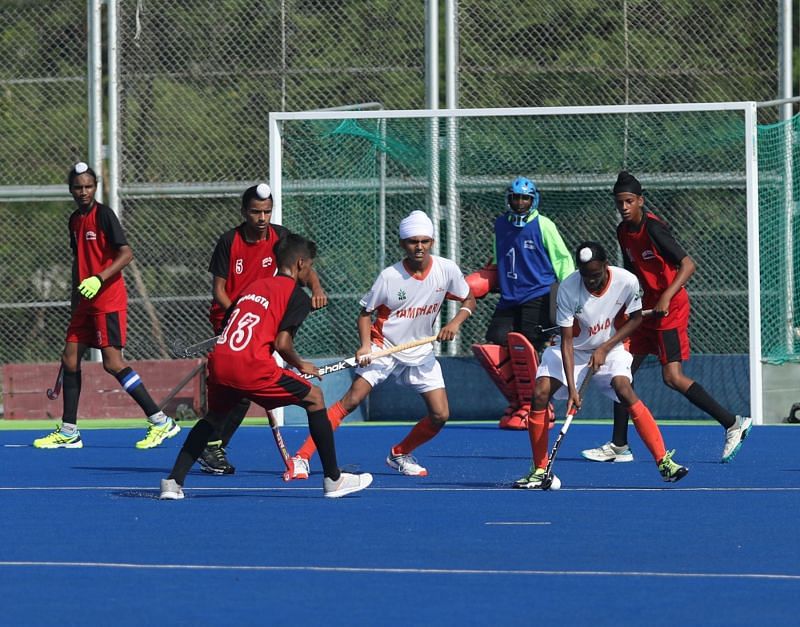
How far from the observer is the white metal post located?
1384 cm

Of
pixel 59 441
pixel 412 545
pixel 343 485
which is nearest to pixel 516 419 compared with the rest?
pixel 59 441

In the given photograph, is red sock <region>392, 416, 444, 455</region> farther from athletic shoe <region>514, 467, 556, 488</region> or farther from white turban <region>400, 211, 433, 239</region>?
white turban <region>400, 211, 433, 239</region>

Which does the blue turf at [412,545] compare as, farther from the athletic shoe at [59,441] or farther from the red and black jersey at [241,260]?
the red and black jersey at [241,260]

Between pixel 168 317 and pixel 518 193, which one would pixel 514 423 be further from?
pixel 168 317

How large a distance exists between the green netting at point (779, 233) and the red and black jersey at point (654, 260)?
151 inches

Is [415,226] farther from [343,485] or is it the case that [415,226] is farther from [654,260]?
[654,260]

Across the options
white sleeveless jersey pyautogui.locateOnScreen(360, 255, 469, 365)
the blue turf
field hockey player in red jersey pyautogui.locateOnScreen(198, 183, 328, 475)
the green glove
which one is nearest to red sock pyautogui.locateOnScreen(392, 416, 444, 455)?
the blue turf

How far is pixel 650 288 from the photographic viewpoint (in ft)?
35.2

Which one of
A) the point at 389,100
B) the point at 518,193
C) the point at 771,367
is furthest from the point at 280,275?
the point at 389,100

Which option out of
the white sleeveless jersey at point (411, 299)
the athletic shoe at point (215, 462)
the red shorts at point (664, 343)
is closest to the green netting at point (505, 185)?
the red shorts at point (664, 343)

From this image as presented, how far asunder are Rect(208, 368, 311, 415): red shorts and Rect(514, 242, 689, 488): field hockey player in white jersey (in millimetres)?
1376

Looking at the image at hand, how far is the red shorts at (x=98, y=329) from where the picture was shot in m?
11.9

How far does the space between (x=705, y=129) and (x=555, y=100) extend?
1.50m

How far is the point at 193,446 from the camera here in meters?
8.52
